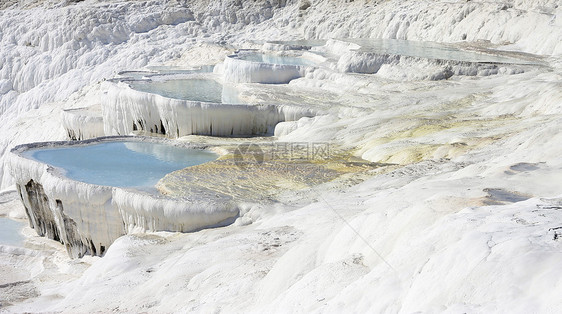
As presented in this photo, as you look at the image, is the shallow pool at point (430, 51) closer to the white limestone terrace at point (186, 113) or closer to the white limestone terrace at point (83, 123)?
the white limestone terrace at point (186, 113)

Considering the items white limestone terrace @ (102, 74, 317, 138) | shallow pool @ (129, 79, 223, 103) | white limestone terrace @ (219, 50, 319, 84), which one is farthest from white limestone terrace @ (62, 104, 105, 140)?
white limestone terrace @ (219, 50, 319, 84)

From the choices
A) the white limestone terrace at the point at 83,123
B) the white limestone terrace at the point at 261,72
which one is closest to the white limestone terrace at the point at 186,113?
the white limestone terrace at the point at 83,123

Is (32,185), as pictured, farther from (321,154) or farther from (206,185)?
(321,154)

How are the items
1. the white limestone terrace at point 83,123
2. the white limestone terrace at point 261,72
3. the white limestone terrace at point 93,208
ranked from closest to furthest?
the white limestone terrace at point 93,208
the white limestone terrace at point 83,123
the white limestone terrace at point 261,72

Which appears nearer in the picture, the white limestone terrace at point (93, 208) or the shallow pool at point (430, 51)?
the white limestone terrace at point (93, 208)

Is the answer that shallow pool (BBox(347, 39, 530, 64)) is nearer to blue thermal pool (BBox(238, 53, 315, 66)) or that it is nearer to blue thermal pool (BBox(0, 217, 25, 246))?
blue thermal pool (BBox(238, 53, 315, 66))

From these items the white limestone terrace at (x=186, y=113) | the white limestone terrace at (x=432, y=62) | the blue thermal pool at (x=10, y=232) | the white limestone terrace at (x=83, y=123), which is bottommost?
the blue thermal pool at (x=10, y=232)
